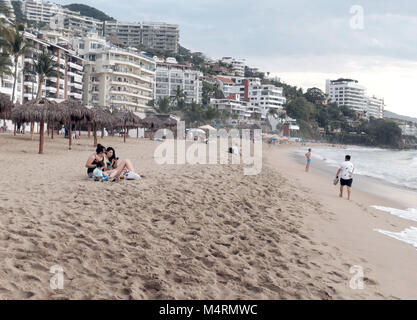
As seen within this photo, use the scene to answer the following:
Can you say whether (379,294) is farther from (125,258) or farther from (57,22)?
(57,22)

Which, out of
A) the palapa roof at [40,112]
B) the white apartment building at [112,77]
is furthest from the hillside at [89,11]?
the palapa roof at [40,112]

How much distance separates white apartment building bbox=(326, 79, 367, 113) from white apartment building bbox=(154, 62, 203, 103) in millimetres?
94039

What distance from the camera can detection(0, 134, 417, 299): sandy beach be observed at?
3.60 metres

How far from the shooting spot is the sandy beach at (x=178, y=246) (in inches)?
142

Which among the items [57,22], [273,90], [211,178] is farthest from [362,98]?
[211,178]

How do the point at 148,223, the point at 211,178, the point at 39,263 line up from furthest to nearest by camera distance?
the point at 211,178, the point at 148,223, the point at 39,263

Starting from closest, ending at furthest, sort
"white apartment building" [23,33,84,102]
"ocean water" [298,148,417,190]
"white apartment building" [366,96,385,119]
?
"ocean water" [298,148,417,190], "white apartment building" [23,33,84,102], "white apartment building" [366,96,385,119]

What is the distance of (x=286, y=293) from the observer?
3781 mm

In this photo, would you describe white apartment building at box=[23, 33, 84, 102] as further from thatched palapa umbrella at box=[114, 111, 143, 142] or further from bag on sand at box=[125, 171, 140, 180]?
bag on sand at box=[125, 171, 140, 180]

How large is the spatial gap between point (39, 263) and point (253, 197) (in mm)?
5546

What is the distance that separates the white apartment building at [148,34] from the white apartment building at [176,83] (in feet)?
203

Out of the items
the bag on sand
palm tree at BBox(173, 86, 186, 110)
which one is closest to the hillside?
palm tree at BBox(173, 86, 186, 110)

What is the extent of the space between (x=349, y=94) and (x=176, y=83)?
105m

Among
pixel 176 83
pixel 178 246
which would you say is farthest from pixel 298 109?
pixel 178 246
